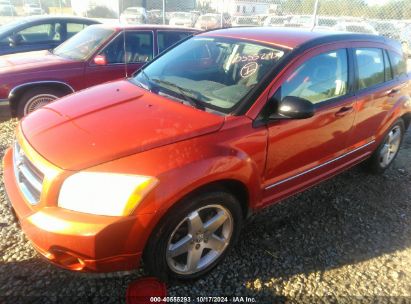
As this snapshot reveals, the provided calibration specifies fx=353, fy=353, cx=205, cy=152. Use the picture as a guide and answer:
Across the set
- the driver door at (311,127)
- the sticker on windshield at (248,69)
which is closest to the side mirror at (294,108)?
the driver door at (311,127)

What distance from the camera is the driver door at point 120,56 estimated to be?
5.56 metres

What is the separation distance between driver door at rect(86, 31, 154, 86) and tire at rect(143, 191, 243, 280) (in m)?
3.80

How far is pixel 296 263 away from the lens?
286 cm

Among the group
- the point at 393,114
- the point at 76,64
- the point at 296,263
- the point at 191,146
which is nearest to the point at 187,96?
the point at 191,146

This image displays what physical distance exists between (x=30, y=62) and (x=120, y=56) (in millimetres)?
1361

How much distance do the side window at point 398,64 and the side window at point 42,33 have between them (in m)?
6.67

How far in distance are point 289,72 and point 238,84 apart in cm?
41

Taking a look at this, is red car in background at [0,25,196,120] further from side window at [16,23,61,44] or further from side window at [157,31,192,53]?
side window at [16,23,61,44]

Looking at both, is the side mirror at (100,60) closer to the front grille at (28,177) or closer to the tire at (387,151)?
the front grille at (28,177)

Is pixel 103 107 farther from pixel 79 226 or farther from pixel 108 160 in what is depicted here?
pixel 79 226

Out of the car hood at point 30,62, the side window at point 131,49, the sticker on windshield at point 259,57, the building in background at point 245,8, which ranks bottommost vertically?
the car hood at point 30,62

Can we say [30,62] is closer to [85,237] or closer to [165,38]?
[165,38]

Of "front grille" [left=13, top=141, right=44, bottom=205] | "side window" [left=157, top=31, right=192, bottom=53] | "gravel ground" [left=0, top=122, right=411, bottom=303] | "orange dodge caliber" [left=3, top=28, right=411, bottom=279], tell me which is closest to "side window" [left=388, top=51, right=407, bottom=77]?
"orange dodge caliber" [left=3, top=28, right=411, bottom=279]

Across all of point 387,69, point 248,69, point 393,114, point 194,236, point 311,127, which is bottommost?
point 194,236
